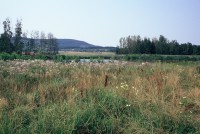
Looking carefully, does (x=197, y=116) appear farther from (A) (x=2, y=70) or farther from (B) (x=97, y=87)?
(A) (x=2, y=70)

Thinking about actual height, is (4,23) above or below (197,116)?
above

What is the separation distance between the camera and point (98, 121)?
15.3 ft

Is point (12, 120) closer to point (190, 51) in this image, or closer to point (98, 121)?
point (98, 121)

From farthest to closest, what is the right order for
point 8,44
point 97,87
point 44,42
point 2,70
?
point 44,42 → point 8,44 → point 2,70 → point 97,87

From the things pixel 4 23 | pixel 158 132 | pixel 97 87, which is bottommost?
pixel 158 132

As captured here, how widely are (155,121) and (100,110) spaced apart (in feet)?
3.20

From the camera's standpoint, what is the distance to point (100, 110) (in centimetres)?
507

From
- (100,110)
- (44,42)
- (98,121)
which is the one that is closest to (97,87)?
(100,110)

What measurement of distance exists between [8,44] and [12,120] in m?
58.7

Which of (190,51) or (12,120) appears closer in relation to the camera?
(12,120)

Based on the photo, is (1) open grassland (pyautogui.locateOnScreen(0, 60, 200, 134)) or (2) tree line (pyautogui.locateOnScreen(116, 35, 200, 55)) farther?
(2) tree line (pyautogui.locateOnScreen(116, 35, 200, 55))

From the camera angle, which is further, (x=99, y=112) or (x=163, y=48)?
(x=163, y=48)

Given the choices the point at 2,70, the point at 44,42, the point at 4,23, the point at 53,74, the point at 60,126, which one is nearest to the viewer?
the point at 60,126

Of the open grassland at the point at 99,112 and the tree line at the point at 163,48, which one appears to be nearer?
the open grassland at the point at 99,112
